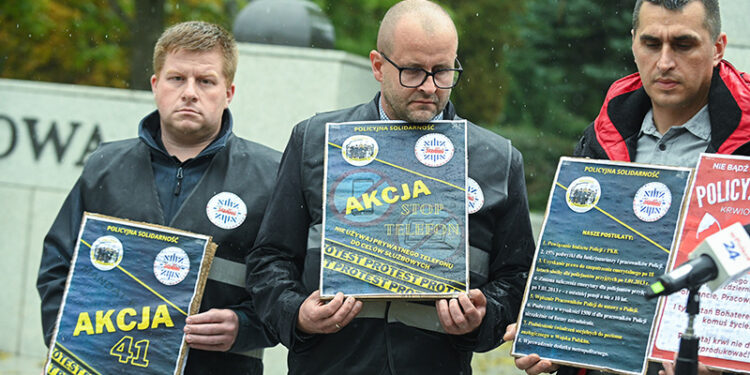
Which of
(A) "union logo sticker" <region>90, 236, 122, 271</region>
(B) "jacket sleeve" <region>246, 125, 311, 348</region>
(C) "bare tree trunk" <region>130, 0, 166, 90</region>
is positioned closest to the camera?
(B) "jacket sleeve" <region>246, 125, 311, 348</region>

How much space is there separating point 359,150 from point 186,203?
851 mm

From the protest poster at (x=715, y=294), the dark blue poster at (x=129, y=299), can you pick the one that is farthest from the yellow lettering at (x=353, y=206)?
the protest poster at (x=715, y=294)

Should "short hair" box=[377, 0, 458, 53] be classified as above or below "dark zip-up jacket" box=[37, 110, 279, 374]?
above

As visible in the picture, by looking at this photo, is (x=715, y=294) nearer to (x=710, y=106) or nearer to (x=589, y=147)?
(x=710, y=106)

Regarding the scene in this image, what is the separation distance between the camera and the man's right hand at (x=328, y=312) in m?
3.27

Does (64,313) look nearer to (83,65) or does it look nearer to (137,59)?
(137,59)

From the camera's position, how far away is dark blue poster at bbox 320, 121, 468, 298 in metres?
3.31

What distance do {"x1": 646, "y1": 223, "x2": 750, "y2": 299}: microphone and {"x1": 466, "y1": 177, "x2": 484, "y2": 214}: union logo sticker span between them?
2.76ft

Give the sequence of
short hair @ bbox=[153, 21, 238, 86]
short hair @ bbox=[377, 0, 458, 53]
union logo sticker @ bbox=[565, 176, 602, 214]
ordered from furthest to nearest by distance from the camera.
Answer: short hair @ bbox=[153, 21, 238, 86], short hair @ bbox=[377, 0, 458, 53], union logo sticker @ bbox=[565, 176, 602, 214]

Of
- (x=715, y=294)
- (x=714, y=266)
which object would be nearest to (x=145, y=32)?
(x=715, y=294)

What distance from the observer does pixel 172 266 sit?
12.2ft

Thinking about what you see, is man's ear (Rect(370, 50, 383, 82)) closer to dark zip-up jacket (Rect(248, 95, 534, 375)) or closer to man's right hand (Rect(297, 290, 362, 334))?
dark zip-up jacket (Rect(248, 95, 534, 375))

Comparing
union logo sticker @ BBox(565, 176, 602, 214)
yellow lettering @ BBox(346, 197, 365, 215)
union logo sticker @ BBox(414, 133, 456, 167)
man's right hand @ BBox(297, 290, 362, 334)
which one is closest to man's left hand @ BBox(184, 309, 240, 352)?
man's right hand @ BBox(297, 290, 362, 334)

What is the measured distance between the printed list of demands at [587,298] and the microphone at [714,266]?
0.45 meters
